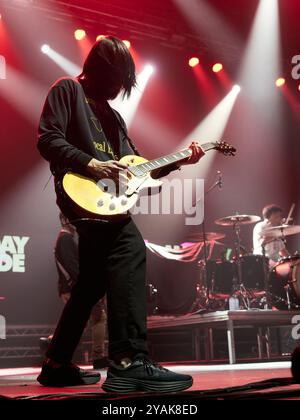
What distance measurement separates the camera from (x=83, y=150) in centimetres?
274

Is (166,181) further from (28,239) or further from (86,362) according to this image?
(86,362)

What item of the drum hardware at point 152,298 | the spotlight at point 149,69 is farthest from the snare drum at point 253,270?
the spotlight at point 149,69

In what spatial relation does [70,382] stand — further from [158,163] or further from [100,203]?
[158,163]

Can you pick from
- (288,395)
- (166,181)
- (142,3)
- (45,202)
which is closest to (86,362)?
(45,202)

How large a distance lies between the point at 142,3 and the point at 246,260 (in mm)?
4603

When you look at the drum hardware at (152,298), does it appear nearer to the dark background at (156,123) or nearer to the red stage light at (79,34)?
the dark background at (156,123)

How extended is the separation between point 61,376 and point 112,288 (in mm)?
711

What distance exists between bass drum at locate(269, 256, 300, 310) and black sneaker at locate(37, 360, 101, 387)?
5.23 metres

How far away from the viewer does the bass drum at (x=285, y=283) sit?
24.8 feet

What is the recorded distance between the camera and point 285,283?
7781 mm

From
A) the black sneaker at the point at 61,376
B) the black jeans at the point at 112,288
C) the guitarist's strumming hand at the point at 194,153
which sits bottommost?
the black sneaker at the point at 61,376

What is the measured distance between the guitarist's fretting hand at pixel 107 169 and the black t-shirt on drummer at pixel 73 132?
37 millimetres

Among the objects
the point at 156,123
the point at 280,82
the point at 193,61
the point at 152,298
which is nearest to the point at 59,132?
the point at 152,298

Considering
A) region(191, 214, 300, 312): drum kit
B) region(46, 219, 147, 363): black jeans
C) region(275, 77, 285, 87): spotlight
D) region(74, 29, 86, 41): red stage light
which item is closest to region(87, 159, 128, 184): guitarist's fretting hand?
region(46, 219, 147, 363): black jeans
